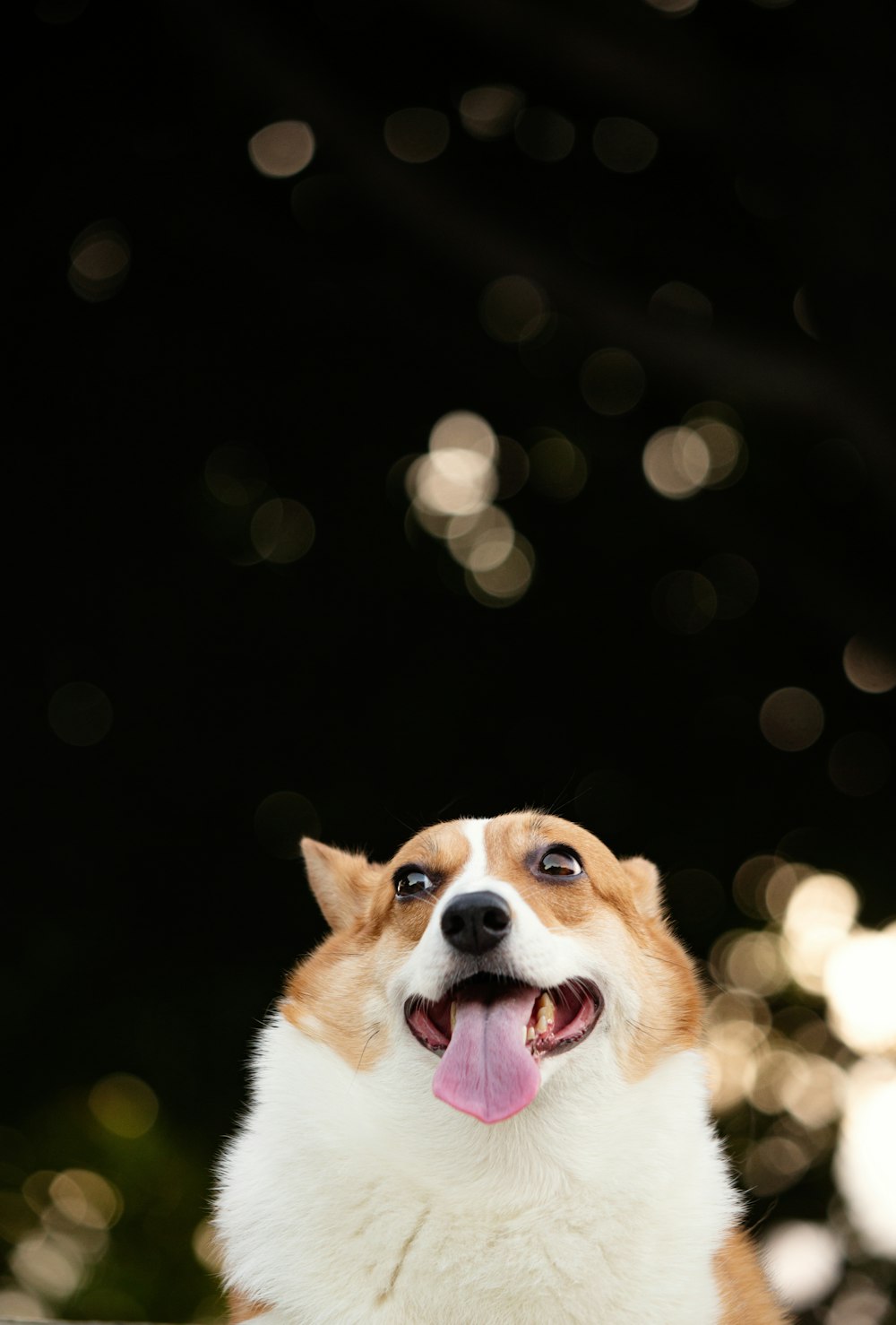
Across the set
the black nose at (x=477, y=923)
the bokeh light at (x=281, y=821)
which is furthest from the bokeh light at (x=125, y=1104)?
the black nose at (x=477, y=923)

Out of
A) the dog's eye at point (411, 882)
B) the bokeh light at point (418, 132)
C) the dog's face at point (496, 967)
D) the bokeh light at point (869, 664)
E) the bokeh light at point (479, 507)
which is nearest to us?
the dog's face at point (496, 967)

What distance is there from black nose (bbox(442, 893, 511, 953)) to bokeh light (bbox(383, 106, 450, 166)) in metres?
4.79

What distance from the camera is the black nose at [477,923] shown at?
129 inches

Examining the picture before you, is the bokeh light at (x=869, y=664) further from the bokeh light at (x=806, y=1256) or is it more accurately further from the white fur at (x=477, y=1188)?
the white fur at (x=477, y=1188)

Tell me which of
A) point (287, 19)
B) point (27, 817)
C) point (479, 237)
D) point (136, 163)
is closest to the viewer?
point (479, 237)

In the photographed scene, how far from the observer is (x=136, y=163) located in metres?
7.36

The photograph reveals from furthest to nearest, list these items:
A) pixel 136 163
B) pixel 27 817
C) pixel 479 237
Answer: pixel 27 817 < pixel 136 163 < pixel 479 237

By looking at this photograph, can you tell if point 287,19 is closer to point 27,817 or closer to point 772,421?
point 772,421

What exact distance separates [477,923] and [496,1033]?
266 millimetres

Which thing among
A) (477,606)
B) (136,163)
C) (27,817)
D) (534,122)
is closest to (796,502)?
(477,606)

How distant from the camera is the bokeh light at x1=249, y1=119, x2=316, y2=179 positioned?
7.25 metres

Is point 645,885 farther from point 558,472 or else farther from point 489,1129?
point 558,472

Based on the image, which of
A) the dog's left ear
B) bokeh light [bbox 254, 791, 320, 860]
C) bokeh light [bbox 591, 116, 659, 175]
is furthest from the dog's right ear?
bokeh light [bbox 591, 116, 659, 175]

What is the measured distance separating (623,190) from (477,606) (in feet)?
8.35
